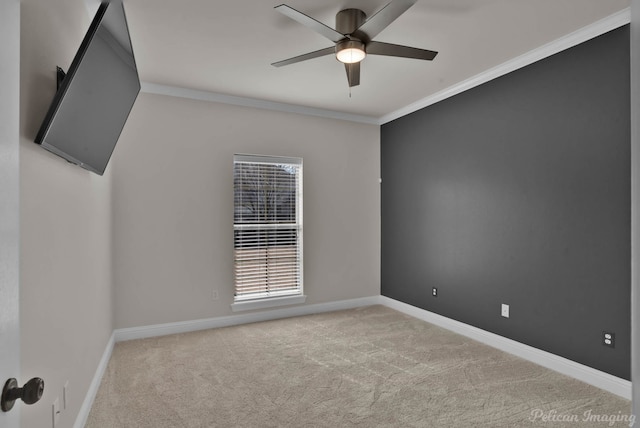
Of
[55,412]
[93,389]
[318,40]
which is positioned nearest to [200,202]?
[93,389]

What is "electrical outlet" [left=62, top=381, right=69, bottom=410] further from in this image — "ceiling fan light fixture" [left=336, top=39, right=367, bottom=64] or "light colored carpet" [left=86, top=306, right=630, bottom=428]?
"ceiling fan light fixture" [left=336, top=39, right=367, bottom=64]

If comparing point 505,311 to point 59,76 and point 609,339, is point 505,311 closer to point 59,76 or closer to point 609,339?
point 609,339

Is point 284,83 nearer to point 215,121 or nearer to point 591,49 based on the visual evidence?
point 215,121

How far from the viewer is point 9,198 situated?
77 cm

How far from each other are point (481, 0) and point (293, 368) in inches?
120

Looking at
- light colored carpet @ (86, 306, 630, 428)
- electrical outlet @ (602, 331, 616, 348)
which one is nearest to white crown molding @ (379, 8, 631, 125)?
electrical outlet @ (602, 331, 616, 348)

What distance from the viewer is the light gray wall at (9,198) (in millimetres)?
726

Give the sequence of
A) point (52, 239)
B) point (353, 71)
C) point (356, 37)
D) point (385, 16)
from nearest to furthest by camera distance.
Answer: point (52, 239)
point (385, 16)
point (356, 37)
point (353, 71)

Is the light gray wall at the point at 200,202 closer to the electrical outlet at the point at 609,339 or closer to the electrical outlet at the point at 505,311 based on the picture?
the electrical outlet at the point at 505,311

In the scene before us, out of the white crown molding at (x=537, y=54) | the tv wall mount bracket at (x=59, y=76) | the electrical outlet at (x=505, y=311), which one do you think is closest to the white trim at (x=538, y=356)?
the electrical outlet at (x=505, y=311)

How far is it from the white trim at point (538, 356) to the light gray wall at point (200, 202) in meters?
1.28

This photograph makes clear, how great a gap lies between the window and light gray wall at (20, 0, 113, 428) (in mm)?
1883

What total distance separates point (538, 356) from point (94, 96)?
369 cm

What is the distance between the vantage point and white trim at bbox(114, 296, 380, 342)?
12.5ft
